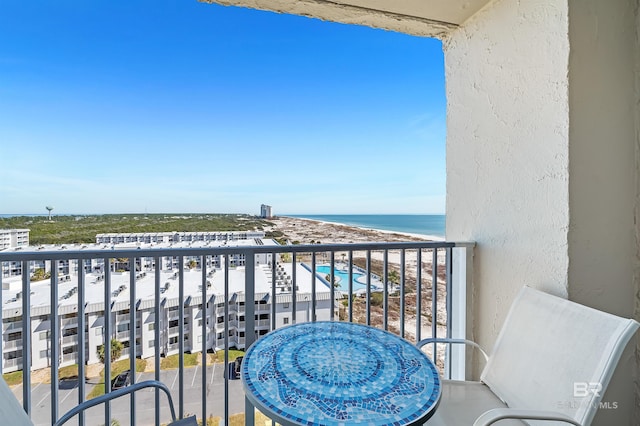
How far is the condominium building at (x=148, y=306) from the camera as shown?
1660mm

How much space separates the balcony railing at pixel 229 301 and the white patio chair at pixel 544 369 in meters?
0.63

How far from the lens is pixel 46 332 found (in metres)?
1.97

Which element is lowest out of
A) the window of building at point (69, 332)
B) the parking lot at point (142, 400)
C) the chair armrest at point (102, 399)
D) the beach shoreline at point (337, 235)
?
the parking lot at point (142, 400)

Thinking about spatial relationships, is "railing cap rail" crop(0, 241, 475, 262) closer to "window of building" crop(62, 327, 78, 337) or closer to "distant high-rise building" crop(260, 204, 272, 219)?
"window of building" crop(62, 327, 78, 337)

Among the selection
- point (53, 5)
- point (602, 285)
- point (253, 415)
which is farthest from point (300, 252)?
point (53, 5)

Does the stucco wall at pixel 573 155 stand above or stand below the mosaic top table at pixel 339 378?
above

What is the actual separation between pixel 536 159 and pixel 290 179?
9.54 meters

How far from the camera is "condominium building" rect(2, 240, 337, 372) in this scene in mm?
1660

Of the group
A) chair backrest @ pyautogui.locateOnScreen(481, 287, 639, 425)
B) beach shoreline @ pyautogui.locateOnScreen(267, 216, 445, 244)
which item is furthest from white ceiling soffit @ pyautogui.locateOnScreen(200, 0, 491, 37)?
chair backrest @ pyautogui.locateOnScreen(481, 287, 639, 425)

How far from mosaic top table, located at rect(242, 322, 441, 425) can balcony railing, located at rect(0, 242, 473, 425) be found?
1.63 feet

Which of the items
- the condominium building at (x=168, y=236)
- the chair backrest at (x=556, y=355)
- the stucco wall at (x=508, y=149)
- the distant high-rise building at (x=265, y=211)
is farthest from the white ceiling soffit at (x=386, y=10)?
the distant high-rise building at (x=265, y=211)

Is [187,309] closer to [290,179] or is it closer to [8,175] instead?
[8,175]

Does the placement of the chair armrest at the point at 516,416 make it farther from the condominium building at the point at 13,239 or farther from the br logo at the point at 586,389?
the condominium building at the point at 13,239

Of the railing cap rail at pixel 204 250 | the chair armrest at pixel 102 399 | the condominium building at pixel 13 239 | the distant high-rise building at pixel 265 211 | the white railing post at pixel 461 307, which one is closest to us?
the chair armrest at pixel 102 399
